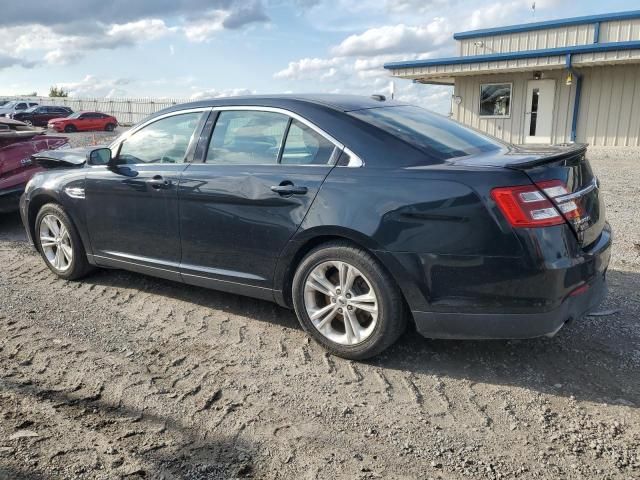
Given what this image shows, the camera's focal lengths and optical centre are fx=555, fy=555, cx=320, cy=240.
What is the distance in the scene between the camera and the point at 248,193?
147 inches

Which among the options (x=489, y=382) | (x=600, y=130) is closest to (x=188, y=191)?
(x=489, y=382)

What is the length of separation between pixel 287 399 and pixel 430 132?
1943mm

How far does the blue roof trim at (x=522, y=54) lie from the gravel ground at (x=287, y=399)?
44.9 feet

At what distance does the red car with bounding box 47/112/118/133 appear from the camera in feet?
114

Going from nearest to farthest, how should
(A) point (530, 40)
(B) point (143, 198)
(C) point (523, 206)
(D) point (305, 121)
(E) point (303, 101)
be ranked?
(C) point (523, 206), (D) point (305, 121), (E) point (303, 101), (B) point (143, 198), (A) point (530, 40)

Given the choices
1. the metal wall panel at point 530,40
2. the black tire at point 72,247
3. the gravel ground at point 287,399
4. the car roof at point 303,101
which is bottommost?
the gravel ground at point 287,399

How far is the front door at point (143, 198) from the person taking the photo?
13.9ft

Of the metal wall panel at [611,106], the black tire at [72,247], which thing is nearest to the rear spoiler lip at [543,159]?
the black tire at [72,247]

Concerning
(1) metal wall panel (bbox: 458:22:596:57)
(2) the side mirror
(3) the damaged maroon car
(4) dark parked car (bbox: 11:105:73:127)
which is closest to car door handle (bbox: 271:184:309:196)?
(2) the side mirror

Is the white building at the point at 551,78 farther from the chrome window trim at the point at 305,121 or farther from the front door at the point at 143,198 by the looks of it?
the front door at the point at 143,198

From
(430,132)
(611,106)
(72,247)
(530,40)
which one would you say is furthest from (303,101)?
(530,40)

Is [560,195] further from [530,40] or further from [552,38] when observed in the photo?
[530,40]

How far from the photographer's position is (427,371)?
11.1 ft

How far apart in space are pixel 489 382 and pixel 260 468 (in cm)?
147
